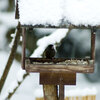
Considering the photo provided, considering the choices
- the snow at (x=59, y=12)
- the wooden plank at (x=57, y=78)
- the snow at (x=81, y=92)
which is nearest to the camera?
the snow at (x=59, y=12)

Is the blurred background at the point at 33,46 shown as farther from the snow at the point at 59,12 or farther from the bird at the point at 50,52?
the snow at the point at 59,12

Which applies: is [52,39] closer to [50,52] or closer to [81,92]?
[50,52]

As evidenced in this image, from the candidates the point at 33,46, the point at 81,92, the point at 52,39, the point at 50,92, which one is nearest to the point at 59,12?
the point at 50,92

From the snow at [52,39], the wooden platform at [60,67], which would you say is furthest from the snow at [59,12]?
the snow at [52,39]

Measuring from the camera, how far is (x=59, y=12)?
1.58 m

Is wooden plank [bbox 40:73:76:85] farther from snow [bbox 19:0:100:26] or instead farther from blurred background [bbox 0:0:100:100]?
blurred background [bbox 0:0:100:100]

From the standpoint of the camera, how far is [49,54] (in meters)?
1.80

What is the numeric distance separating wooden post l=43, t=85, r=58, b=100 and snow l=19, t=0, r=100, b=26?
1.48 feet

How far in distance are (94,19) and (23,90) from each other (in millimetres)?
4131

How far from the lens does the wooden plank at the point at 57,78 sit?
1.71 metres

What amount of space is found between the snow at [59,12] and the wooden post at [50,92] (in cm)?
45

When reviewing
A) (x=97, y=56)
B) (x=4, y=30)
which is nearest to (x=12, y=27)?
(x=4, y=30)

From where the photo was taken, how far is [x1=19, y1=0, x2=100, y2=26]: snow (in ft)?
5.16

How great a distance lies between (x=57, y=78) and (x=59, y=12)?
0.40m
